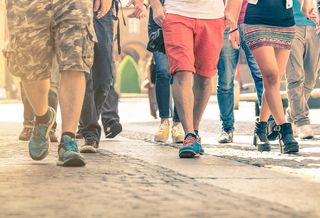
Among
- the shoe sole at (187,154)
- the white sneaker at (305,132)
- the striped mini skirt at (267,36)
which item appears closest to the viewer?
the shoe sole at (187,154)

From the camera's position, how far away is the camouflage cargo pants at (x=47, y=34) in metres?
5.62

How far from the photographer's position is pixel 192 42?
662 cm

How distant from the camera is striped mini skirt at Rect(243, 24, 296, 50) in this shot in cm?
680

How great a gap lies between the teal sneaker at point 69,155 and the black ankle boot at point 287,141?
1838 millimetres

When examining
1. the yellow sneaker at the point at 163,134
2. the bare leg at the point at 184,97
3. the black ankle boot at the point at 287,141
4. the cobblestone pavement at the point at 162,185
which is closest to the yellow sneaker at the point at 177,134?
the yellow sneaker at the point at 163,134

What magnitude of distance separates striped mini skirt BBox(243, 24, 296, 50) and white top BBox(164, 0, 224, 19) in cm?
36

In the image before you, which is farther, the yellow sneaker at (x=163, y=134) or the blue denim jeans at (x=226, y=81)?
the blue denim jeans at (x=226, y=81)

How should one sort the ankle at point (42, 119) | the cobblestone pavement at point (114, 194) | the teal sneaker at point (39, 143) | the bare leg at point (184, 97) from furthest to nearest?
1. the bare leg at point (184, 97)
2. the ankle at point (42, 119)
3. the teal sneaker at point (39, 143)
4. the cobblestone pavement at point (114, 194)

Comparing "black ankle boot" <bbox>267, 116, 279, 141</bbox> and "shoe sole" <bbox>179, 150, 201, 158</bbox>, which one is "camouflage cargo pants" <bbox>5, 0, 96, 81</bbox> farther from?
"black ankle boot" <bbox>267, 116, 279, 141</bbox>

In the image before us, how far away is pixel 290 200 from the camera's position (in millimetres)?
4141

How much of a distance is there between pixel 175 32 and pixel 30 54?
1245 mm

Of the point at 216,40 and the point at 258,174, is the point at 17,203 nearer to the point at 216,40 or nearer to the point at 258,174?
the point at 258,174

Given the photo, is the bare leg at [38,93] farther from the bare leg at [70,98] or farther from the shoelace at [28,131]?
the shoelace at [28,131]

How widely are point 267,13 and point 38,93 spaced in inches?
77.0
